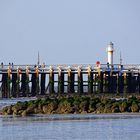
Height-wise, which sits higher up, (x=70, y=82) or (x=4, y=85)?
(x=70, y=82)

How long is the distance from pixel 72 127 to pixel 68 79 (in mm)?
60379

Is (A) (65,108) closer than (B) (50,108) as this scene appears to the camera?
Yes

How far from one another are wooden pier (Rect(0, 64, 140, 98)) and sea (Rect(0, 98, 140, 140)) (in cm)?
4825

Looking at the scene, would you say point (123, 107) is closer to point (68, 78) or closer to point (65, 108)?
point (65, 108)

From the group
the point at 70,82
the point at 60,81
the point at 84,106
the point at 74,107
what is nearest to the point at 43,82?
the point at 60,81

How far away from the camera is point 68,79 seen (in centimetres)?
11725

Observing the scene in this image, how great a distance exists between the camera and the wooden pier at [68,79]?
117 m

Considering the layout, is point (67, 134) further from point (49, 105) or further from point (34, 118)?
point (49, 105)

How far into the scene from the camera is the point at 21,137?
51.8m

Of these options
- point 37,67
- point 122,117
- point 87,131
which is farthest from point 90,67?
point 87,131

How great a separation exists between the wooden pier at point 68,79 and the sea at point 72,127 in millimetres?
48247

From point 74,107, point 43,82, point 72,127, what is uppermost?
point 43,82

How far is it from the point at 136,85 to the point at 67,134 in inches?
2708

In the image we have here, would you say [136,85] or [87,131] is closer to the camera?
[87,131]
